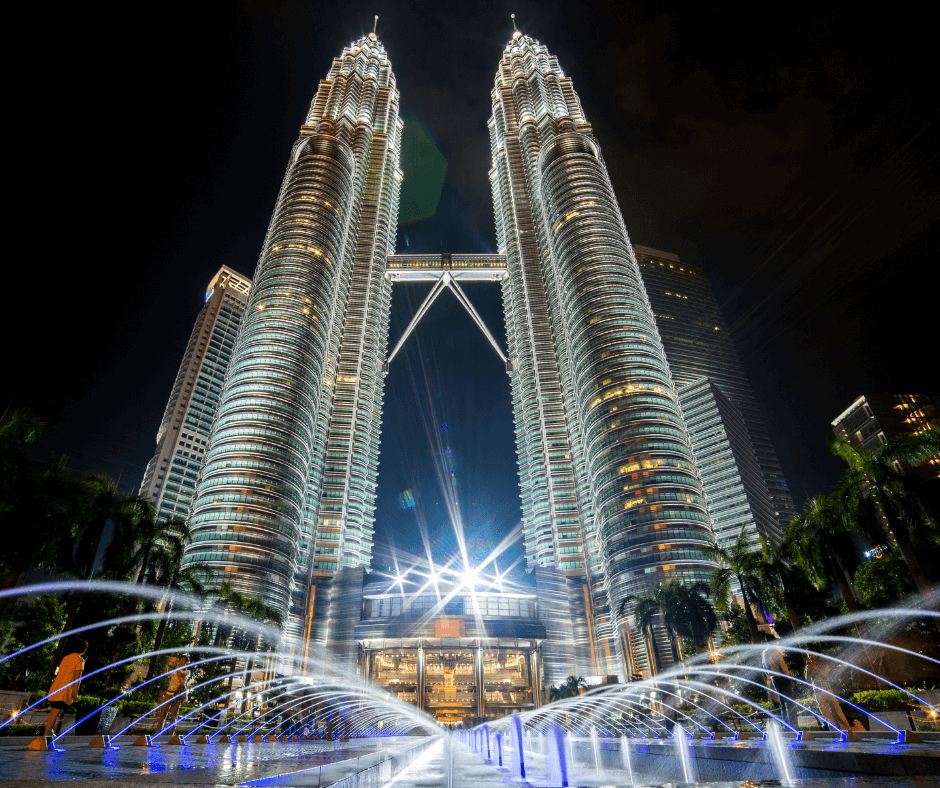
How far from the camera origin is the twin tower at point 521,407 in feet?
387

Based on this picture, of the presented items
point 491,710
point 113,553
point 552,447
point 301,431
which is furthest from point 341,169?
point 113,553

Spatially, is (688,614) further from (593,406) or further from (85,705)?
(593,406)

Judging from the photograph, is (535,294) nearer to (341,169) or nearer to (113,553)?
(341,169)

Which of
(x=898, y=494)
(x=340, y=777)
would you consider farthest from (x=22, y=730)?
(x=898, y=494)

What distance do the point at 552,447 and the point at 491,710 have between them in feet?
232

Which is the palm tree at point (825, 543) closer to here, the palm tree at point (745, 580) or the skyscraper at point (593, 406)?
the palm tree at point (745, 580)

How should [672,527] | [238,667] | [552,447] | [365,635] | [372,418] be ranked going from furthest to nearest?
1. [372,418]
2. [552,447]
3. [365,635]
4. [672,527]
5. [238,667]

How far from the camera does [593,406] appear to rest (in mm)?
135000

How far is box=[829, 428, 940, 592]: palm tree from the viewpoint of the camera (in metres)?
28.2

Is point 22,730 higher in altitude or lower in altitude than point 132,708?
lower

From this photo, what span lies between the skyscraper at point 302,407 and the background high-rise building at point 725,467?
99726mm

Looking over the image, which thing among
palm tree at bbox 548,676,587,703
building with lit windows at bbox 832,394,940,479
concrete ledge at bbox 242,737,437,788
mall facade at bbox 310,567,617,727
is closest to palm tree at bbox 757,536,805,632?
concrete ledge at bbox 242,737,437,788

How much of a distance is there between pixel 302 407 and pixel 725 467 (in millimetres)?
122703

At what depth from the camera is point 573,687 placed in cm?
9481
